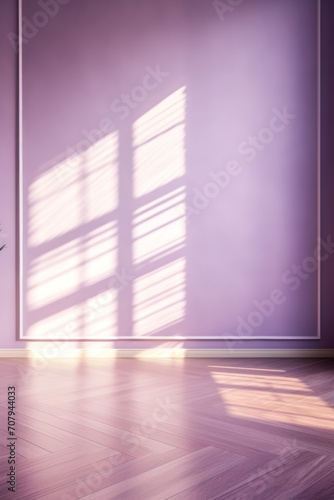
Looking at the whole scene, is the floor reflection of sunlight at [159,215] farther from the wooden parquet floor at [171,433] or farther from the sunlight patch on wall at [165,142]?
the wooden parquet floor at [171,433]

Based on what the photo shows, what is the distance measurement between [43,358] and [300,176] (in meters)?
2.60

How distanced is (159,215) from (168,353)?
1.16m

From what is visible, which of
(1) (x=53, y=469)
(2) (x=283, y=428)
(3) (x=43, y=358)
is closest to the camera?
(1) (x=53, y=469)

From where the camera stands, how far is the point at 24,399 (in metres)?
2.72

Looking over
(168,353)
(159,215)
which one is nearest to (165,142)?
(159,215)

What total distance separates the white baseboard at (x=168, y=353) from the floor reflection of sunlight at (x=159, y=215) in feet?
0.52

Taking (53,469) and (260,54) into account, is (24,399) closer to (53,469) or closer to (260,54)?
(53,469)

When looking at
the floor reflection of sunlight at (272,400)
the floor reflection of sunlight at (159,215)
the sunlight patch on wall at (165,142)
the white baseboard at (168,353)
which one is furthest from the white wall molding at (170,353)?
the sunlight patch on wall at (165,142)

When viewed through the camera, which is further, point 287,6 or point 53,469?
point 287,6

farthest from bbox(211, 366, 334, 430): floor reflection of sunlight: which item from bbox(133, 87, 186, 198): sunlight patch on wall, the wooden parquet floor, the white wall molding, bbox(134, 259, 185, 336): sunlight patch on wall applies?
Answer: bbox(133, 87, 186, 198): sunlight patch on wall

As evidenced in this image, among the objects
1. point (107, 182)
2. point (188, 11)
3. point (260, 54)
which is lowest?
point (107, 182)

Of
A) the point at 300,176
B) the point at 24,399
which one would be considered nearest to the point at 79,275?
the point at 24,399

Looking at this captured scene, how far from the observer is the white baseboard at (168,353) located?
4.05m

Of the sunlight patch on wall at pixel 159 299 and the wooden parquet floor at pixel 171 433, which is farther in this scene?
the sunlight patch on wall at pixel 159 299
